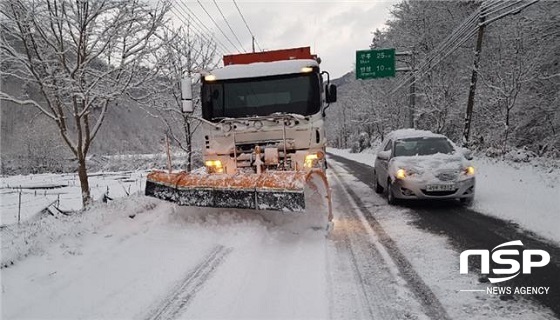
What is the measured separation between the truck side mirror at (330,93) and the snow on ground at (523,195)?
160 inches

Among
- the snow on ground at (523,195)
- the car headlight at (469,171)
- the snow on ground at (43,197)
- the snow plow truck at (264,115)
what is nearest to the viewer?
the snow on ground at (523,195)

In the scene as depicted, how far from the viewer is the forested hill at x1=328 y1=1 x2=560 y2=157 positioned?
14.8 meters

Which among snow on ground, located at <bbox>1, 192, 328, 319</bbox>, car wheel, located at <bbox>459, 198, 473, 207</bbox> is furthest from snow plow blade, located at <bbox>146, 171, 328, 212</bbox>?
car wheel, located at <bbox>459, 198, 473, 207</bbox>

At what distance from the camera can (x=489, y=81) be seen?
62.0ft

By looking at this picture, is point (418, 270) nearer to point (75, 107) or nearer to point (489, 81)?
point (75, 107)

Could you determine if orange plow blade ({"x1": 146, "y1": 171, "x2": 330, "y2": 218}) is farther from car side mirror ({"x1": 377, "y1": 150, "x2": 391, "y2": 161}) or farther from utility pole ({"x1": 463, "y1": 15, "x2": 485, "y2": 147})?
utility pole ({"x1": 463, "y1": 15, "x2": 485, "y2": 147})

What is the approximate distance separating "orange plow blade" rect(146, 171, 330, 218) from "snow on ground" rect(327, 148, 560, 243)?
3659 millimetres

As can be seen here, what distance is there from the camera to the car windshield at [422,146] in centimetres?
896

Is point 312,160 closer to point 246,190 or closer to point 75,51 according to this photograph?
point 246,190

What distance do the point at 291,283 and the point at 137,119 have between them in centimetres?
11053

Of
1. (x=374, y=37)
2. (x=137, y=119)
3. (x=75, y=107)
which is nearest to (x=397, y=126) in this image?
(x=374, y=37)

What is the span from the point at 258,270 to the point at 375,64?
24090 mm

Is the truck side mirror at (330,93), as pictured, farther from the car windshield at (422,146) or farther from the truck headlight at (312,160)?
the car windshield at (422,146)

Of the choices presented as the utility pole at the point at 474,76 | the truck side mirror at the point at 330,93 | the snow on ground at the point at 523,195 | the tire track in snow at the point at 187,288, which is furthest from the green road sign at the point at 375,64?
the tire track in snow at the point at 187,288
